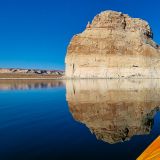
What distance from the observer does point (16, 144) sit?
10109 mm

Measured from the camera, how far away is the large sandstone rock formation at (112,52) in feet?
327

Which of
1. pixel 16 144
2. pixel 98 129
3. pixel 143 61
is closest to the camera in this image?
pixel 16 144

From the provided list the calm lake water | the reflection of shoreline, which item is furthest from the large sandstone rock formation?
the calm lake water

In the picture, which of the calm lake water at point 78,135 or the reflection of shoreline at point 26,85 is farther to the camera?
the reflection of shoreline at point 26,85

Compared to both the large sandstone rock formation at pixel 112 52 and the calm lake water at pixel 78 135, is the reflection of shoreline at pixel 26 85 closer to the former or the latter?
the large sandstone rock formation at pixel 112 52

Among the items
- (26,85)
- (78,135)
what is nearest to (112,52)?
(26,85)

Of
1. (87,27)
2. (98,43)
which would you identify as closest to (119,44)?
(98,43)

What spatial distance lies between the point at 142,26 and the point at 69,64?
31895 mm

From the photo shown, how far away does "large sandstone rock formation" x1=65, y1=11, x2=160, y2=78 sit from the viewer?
327 ft

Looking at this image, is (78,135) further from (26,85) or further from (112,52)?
(112,52)

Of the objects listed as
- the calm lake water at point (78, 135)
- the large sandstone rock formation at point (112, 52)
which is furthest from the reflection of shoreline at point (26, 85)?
the calm lake water at point (78, 135)

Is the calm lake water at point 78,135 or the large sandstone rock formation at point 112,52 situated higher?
the large sandstone rock formation at point 112,52

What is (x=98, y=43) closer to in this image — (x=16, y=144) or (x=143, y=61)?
(x=143, y=61)

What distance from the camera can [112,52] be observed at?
102m
